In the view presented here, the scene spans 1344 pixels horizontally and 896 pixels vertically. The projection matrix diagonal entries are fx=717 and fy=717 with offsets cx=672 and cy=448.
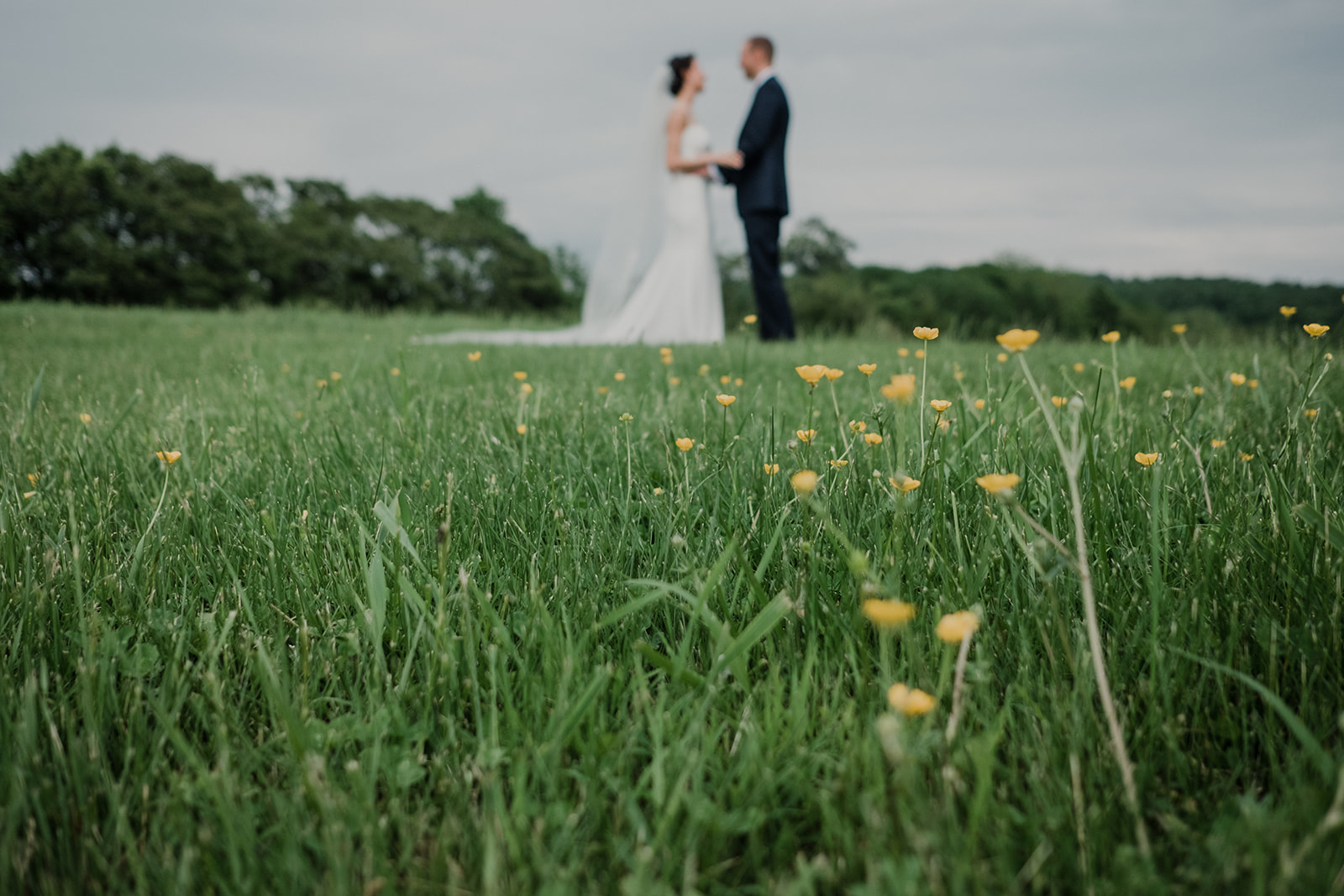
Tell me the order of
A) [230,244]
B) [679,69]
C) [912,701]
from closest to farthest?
1. [912,701]
2. [679,69]
3. [230,244]

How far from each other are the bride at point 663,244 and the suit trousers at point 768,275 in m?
0.91

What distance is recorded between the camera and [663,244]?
785 centimetres

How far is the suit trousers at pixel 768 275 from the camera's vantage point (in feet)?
20.8

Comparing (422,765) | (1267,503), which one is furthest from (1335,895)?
(1267,503)

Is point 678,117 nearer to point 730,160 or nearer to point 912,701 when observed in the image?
point 730,160

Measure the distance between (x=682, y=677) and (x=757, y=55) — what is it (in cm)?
692

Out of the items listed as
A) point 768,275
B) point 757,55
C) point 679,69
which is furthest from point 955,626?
point 679,69

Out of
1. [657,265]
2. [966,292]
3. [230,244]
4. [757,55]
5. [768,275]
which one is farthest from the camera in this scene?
[966,292]

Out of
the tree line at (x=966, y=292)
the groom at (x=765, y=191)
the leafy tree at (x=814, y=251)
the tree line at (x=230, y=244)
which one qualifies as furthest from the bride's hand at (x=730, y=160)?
the leafy tree at (x=814, y=251)

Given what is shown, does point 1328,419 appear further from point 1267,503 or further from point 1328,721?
point 1328,721

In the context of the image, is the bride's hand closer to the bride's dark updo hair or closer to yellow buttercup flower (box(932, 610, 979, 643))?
the bride's dark updo hair

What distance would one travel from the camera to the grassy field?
653 millimetres

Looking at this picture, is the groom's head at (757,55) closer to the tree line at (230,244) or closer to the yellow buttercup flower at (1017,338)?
the yellow buttercup flower at (1017,338)

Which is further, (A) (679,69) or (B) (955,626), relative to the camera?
(A) (679,69)
